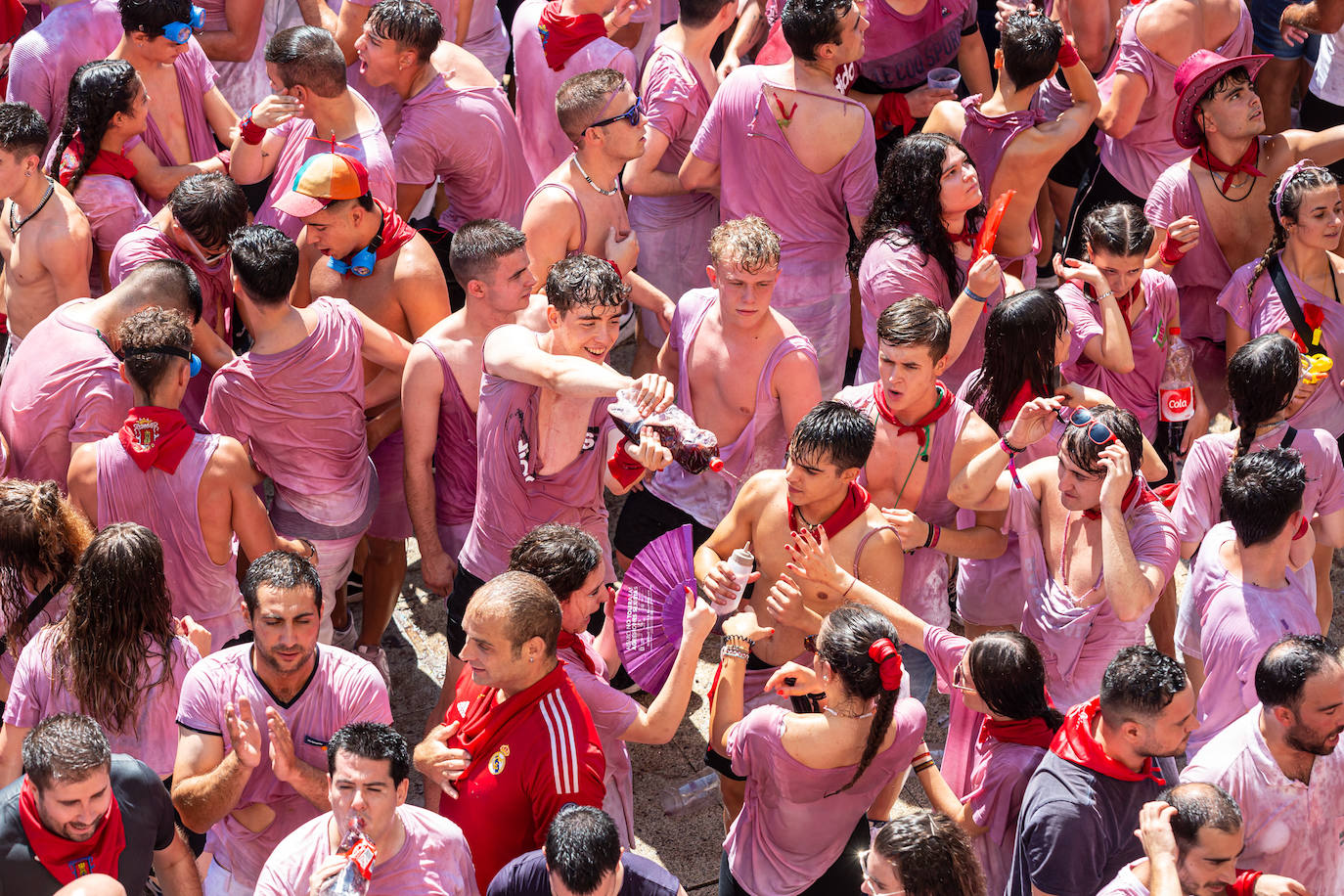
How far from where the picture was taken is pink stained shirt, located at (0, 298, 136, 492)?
5.02 m

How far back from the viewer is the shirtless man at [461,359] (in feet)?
17.0

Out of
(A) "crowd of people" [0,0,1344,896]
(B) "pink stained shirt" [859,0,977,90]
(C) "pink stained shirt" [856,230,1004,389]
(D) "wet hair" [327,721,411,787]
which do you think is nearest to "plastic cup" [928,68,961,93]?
(A) "crowd of people" [0,0,1344,896]

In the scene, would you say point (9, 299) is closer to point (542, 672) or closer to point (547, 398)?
point (547, 398)

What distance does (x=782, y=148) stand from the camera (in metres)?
6.07

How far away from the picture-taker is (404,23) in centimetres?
627

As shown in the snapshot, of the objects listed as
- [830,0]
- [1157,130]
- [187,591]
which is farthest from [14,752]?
[1157,130]

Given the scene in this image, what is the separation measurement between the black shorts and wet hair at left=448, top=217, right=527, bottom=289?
109 cm

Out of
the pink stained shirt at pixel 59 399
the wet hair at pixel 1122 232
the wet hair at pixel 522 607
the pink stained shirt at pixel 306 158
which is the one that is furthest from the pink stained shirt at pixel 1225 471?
the pink stained shirt at pixel 59 399

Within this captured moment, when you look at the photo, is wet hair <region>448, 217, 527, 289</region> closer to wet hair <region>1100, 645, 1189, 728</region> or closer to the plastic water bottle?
the plastic water bottle

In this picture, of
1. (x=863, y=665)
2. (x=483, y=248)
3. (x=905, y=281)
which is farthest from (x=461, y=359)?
(x=863, y=665)

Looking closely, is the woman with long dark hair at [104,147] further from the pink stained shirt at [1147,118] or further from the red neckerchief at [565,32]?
the pink stained shirt at [1147,118]

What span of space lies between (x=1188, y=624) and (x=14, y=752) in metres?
3.62

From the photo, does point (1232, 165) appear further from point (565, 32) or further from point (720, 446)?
point (565, 32)

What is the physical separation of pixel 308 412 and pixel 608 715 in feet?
5.81
